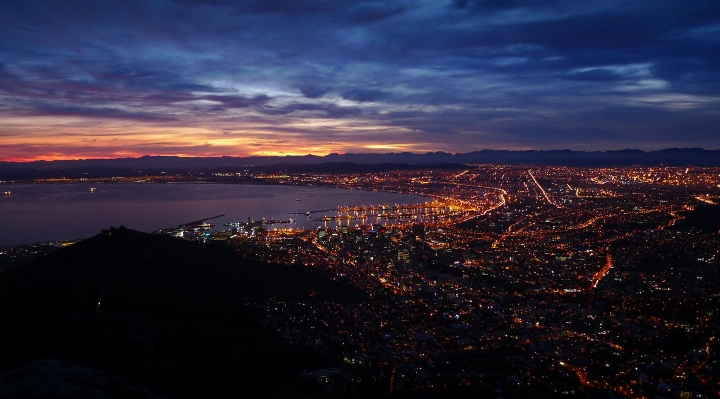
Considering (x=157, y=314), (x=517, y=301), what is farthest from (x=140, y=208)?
(x=517, y=301)

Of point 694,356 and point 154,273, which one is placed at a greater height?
point 154,273

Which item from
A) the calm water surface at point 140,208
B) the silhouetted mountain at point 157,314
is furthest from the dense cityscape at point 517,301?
the calm water surface at point 140,208

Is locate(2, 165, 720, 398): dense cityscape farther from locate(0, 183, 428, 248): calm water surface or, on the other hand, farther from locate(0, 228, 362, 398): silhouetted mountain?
locate(0, 183, 428, 248): calm water surface

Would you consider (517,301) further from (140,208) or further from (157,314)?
(140,208)

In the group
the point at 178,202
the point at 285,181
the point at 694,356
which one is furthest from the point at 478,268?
the point at 285,181

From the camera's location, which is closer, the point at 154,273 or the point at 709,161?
the point at 154,273

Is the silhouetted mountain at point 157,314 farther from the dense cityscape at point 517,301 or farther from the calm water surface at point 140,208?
the calm water surface at point 140,208

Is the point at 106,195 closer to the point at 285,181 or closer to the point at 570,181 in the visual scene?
the point at 285,181
